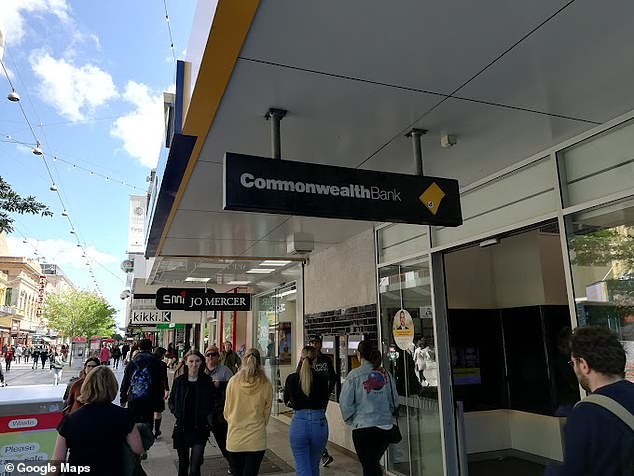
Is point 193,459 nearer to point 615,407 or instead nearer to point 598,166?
point 615,407

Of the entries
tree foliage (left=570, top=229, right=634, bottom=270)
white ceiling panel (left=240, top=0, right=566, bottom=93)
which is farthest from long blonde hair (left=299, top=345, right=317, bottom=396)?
white ceiling panel (left=240, top=0, right=566, bottom=93)

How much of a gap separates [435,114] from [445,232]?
223 centimetres

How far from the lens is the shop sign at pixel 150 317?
52.0 ft

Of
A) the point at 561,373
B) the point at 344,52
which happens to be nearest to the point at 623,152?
the point at 344,52

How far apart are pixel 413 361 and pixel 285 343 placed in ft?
20.7

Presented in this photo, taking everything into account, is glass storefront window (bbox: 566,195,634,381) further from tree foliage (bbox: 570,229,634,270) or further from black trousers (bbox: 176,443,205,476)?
black trousers (bbox: 176,443,205,476)

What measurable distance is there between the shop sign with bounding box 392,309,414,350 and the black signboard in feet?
9.22

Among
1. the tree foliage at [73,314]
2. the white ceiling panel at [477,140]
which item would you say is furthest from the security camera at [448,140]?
the tree foliage at [73,314]

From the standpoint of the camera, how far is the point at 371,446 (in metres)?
4.46

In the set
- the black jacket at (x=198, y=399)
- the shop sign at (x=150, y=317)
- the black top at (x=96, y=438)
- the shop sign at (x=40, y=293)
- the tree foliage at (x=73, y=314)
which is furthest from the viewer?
the shop sign at (x=40, y=293)

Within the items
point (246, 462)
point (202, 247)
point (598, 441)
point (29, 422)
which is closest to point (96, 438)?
point (29, 422)

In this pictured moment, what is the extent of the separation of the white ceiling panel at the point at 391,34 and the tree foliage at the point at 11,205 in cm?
577

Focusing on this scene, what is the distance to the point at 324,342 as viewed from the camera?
332 inches

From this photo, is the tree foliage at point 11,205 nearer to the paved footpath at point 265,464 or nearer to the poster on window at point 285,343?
the paved footpath at point 265,464
